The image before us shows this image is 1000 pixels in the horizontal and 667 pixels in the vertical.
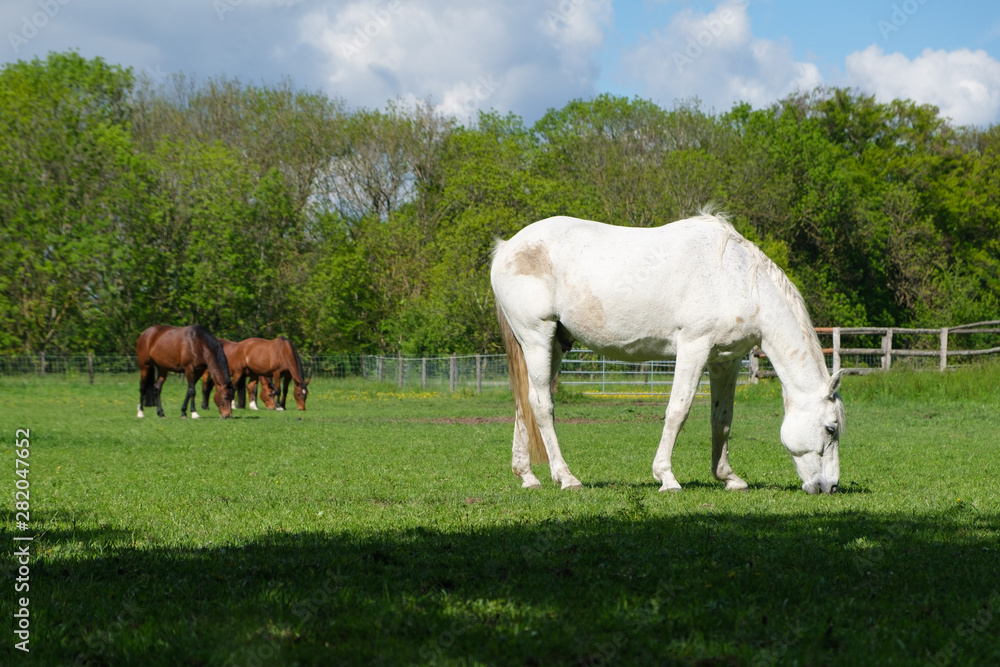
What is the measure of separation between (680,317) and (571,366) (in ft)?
79.8

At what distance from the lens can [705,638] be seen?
3.22 m

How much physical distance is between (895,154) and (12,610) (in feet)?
175

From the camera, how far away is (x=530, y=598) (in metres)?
3.72

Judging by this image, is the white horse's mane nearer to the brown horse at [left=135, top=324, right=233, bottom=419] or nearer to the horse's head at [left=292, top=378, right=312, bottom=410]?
the brown horse at [left=135, top=324, right=233, bottom=419]

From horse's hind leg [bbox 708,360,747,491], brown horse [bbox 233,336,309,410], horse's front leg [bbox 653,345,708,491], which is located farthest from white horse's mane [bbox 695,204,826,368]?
brown horse [bbox 233,336,309,410]

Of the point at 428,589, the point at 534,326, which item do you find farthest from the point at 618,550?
the point at 534,326

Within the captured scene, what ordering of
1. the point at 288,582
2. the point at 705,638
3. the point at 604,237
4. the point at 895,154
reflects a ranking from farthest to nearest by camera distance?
the point at 895,154, the point at 604,237, the point at 288,582, the point at 705,638

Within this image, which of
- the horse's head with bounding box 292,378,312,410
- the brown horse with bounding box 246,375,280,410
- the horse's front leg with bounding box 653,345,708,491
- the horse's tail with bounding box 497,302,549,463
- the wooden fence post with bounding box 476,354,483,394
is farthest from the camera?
the wooden fence post with bounding box 476,354,483,394

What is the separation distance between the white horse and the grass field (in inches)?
20.9

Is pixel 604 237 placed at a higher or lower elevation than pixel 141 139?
lower

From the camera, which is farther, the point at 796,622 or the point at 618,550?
the point at 618,550

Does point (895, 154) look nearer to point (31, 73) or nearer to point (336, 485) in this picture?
point (31, 73)

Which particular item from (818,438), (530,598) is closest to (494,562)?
(530,598)

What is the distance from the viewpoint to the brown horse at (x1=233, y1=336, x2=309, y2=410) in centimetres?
2444
